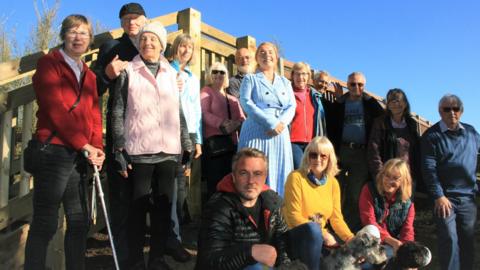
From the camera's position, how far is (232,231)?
2.97m

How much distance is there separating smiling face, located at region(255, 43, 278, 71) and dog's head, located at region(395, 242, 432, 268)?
2.13 meters

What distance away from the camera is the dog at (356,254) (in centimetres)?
337

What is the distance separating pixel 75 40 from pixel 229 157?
2144mm

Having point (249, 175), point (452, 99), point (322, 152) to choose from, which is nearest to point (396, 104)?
point (452, 99)

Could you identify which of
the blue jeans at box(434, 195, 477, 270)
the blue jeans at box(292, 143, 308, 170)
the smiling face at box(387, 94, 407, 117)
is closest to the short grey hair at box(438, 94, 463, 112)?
the smiling face at box(387, 94, 407, 117)

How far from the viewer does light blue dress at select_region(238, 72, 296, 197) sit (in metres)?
4.54

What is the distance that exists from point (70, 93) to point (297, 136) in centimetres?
249

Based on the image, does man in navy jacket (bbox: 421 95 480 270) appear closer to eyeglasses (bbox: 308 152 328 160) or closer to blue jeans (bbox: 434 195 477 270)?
blue jeans (bbox: 434 195 477 270)

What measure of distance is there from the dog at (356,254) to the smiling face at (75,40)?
232 cm

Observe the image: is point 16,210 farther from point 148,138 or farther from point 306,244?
point 306,244

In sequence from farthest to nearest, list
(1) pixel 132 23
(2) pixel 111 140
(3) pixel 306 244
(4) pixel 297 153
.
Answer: (4) pixel 297 153 → (1) pixel 132 23 → (2) pixel 111 140 → (3) pixel 306 244

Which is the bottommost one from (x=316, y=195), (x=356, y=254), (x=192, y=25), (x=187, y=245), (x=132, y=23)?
(x=187, y=245)

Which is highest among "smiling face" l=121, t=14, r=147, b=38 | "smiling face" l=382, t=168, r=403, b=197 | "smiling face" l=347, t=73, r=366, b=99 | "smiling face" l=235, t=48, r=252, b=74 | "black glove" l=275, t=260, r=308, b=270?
"smiling face" l=121, t=14, r=147, b=38

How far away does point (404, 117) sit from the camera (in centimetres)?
518
